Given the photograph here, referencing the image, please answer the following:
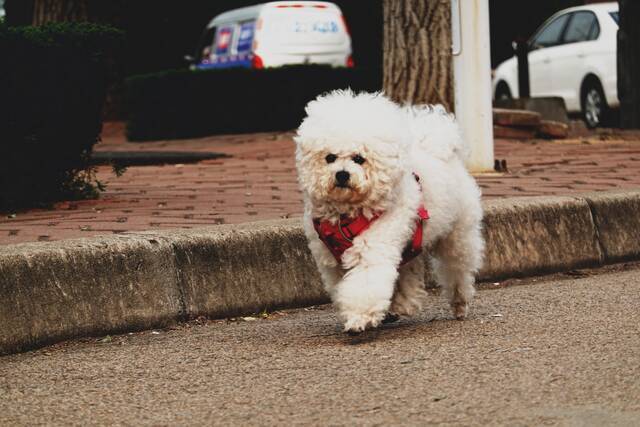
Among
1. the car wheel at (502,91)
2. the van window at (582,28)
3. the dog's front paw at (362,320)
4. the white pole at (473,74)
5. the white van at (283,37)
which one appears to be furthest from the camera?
the white van at (283,37)

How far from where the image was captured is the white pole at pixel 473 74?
10016 mm

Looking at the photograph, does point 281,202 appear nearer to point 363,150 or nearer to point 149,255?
point 149,255

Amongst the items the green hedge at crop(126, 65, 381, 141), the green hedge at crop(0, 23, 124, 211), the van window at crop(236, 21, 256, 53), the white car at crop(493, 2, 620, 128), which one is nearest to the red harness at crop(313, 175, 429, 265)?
the green hedge at crop(0, 23, 124, 211)

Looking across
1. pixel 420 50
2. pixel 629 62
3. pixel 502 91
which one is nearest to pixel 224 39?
pixel 502 91

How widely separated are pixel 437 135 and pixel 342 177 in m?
0.80

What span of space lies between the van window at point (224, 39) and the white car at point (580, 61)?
466 centimetres

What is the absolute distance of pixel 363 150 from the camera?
215 inches

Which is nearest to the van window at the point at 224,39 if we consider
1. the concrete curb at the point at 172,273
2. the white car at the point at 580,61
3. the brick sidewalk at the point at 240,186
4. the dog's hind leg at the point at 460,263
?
the white car at the point at 580,61

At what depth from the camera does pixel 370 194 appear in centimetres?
550

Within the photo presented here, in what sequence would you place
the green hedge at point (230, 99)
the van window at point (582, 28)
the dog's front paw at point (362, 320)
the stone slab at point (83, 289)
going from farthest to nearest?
1. the green hedge at point (230, 99)
2. the van window at point (582, 28)
3. the stone slab at point (83, 289)
4. the dog's front paw at point (362, 320)

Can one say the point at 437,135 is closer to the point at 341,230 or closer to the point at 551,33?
the point at 341,230

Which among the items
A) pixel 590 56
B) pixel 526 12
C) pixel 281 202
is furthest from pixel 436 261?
pixel 526 12

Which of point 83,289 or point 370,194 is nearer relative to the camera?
point 370,194

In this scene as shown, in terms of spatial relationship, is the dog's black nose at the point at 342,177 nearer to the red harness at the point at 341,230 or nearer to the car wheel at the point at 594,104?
the red harness at the point at 341,230
